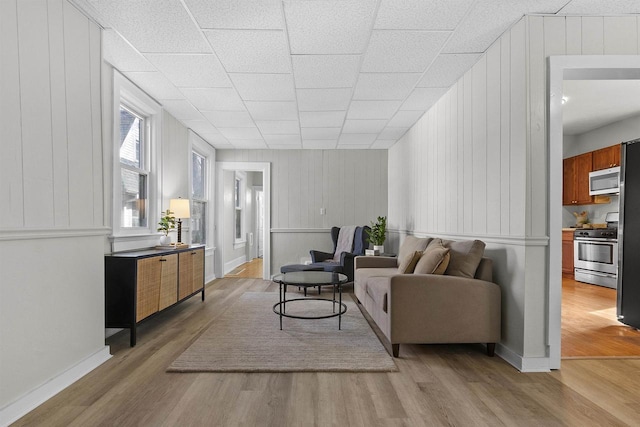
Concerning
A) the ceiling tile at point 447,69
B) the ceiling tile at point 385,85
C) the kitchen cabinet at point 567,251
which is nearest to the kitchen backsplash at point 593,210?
the kitchen cabinet at point 567,251

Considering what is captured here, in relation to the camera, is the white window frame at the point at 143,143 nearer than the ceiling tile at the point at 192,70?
No

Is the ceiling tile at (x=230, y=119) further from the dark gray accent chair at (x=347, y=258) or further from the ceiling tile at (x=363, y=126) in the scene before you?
the dark gray accent chair at (x=347, y=258)

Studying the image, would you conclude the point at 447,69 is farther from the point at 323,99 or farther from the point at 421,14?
the point at 323,99

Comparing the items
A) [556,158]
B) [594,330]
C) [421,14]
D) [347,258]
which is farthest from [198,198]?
[594,330]

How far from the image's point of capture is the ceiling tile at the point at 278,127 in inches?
203

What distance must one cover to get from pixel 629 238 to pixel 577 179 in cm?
356

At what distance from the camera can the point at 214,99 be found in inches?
165

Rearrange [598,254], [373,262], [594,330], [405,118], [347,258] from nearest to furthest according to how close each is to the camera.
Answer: [594,330], [373,262], [405,118], [347,258], [598,254]

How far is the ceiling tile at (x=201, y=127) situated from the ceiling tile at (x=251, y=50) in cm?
190

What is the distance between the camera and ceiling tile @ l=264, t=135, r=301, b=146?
235 inches

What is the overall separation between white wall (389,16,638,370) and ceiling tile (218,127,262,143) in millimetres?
3164

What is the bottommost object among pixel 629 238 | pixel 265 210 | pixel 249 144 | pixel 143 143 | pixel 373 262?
pixel 373 262

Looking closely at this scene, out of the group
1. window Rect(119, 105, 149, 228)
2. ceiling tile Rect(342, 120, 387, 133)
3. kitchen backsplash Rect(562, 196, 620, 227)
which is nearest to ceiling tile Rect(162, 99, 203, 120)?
window Rect(119, 105, 149, 228)

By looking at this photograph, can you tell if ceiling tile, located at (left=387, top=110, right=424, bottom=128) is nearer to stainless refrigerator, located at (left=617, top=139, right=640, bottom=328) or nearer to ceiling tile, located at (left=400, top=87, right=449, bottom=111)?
ceiling tile, located at (left=400, top=87, right=449, bottom=111)
